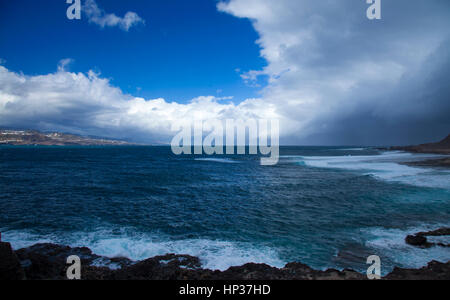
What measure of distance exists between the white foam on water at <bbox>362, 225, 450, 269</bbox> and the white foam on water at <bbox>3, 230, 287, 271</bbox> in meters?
6.23

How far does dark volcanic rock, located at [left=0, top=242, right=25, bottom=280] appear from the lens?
7.05 meters

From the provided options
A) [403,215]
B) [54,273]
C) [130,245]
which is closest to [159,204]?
[130,245]

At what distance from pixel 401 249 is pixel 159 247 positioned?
576 inches

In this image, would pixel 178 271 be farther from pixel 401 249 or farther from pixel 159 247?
pixel 401 249

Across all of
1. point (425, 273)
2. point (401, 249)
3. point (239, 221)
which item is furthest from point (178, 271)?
point (401, 249)

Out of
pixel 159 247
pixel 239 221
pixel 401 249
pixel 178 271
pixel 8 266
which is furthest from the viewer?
pixel 239 221

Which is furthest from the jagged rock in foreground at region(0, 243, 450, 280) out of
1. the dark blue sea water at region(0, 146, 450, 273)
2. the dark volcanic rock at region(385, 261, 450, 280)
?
the dark blue sea water at region(0, 146, 450, 273)

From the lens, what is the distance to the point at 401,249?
39.5 ft

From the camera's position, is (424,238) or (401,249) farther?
(424,238)

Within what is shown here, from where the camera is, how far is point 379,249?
39.9 feet

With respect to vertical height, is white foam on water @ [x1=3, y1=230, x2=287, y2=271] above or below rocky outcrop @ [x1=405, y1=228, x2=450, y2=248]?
below

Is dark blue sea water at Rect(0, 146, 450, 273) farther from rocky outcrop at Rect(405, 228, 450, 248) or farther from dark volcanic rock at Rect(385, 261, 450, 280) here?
dark volcanic rock at Rect(385, 261, 450, 280)

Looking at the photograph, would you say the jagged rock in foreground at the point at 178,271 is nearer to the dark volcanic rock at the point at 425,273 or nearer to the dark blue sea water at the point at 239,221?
the dark volcanic rock at the point at 425,273

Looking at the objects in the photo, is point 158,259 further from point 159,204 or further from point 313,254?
point 159,204
